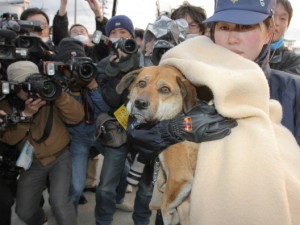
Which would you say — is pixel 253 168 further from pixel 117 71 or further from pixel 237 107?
pixel 117 71

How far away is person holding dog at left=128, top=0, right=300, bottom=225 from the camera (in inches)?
47.6

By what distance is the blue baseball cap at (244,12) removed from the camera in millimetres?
1436

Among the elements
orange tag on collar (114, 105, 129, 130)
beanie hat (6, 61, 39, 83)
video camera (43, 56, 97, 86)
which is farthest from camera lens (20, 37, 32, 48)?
orange tag on collar (114, 105, 129, 130)

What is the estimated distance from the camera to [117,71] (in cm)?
273

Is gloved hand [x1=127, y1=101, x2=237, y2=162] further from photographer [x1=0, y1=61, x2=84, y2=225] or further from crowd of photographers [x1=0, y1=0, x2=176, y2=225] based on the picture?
photographer [x1=0, y1=61, x2=84, y2=225]

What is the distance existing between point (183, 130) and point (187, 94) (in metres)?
0.20

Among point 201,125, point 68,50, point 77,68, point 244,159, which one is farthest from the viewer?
point 68,50

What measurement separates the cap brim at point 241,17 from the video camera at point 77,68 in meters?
1.45

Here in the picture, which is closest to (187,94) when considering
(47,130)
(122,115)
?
(122,115)

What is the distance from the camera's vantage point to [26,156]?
2.73m

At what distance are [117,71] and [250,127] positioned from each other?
5.39 ft

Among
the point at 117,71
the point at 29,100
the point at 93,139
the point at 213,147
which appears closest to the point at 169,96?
the point at 213,147

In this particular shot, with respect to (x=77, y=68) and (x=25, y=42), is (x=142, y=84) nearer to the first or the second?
(x=77, y=68)

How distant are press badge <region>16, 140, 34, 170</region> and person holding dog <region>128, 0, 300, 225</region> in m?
1.47
